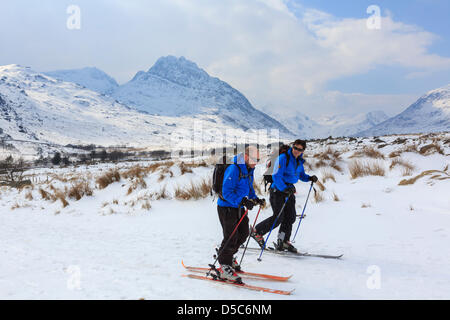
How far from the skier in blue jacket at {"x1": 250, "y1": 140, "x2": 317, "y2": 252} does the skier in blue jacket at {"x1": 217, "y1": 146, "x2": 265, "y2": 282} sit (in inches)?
35.7

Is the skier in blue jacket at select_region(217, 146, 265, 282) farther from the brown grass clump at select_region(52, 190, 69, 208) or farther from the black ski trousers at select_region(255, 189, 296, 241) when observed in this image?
the brown grass clump at select_region(52, 190, 69, 208)

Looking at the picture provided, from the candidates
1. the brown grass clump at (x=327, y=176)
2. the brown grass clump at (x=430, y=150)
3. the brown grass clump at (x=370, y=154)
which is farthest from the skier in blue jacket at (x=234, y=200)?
the brown grass clump at (x=430, y=150)

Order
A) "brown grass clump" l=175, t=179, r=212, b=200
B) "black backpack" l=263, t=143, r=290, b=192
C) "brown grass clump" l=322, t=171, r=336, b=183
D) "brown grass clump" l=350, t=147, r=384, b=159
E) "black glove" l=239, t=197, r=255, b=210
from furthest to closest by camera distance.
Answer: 1. "brown grass clump" l=350, t=147, r=384, b=159
2. "brown grass clump" l=322, t=171, r=336, b=183
3. "brown grass clump" l=175, t=179, r=212, b=200
4. "black backpack" l=263, t=143, r=290, b=192
5. "black glove" l=239, t=197, r=255, b=210

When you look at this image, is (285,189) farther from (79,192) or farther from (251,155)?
(79,192)

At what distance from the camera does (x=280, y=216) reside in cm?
480

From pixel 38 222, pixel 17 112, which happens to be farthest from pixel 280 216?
pixel 17 112

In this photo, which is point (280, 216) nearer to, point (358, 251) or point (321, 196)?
point (358, 251)

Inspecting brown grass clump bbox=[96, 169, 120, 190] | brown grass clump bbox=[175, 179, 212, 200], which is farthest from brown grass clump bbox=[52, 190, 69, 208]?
brown grass clump bbox=[175, 179, 212, 200]

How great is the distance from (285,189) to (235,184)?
1205 mm

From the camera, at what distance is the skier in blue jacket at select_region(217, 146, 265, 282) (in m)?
3.67

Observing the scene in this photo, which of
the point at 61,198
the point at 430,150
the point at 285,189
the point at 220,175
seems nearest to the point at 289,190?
the point at 285,189

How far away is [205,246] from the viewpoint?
5.62 metres

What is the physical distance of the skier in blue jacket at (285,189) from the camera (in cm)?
463

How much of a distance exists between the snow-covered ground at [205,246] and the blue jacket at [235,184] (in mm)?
1036
